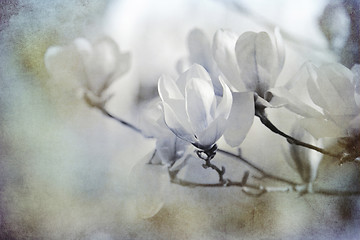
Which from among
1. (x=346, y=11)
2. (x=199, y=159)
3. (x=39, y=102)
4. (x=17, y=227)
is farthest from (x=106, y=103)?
(x=346, y=11)

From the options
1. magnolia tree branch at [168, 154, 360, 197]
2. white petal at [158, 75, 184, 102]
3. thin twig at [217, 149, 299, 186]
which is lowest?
magnolia tree branch at [168, 154, 360, 197]

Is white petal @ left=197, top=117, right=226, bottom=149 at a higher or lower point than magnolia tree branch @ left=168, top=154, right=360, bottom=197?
higher

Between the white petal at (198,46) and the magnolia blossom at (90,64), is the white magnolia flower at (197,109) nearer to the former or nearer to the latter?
the white petal at (198,46)

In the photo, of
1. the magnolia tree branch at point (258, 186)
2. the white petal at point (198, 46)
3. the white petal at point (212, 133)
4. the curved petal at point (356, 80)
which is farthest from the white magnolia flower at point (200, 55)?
the curved petal at point (356, 80)

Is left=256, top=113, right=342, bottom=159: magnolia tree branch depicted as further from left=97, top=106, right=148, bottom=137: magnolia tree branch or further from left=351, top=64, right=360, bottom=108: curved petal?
left=97, top=106, right=148, bottom=137: magnolia tree branch

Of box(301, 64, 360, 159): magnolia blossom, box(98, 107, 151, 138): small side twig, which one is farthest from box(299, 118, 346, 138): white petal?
box(98, 107, 151, 138): small side twig

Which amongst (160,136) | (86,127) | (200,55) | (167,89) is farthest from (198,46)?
(86,127)

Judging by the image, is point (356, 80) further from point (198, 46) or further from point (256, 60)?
point (198, 46)

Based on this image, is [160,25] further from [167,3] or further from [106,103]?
[106,103]
